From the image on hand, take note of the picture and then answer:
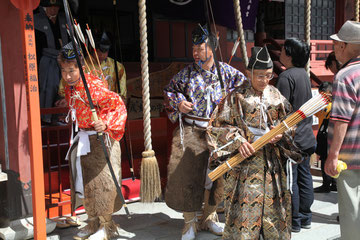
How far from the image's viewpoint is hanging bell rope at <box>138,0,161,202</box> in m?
3.40

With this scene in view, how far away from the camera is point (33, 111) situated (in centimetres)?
304

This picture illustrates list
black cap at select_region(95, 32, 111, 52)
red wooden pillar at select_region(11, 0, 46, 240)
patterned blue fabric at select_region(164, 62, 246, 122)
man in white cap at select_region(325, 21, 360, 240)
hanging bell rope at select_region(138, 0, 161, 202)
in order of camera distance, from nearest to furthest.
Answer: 1. man in white cap at select_region(325, 21, 360, 240)
2. red wooden pillar at select_region(11, 0, 46, 240)
3. hanging bell rope at select_region(138, 0, 161, 202)
4. patterned blue fabric at select_region(164, 62, 246, 122)
5. black cap at select_region(95, 32, 111, 52)

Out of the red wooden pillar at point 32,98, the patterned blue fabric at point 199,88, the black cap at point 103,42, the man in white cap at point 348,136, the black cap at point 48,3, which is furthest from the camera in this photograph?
the black cap at point 48,3

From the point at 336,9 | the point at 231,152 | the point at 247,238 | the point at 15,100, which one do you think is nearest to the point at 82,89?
the point at 15,100

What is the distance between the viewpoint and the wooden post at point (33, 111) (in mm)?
3008

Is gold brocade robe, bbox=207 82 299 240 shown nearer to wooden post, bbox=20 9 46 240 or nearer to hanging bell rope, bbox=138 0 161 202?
hanging bell rope, bbox=138 0 161 202

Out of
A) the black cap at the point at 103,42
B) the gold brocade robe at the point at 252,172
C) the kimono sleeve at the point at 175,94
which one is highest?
the black cap at the point at 103,42

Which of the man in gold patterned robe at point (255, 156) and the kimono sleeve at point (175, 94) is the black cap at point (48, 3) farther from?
the man in gold patterned robe at point (255, 156)

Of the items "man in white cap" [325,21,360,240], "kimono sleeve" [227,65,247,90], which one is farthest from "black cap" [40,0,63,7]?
"man in white cap" [325,21,360,240]

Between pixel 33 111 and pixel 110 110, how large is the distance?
725 millimetres

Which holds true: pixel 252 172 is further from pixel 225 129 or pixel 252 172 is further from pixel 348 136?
pixel 348 136

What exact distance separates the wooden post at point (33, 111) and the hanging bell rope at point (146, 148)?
908mm

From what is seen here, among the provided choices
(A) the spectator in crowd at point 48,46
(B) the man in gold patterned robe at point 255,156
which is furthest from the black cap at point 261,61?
(A) the spectator in crowd at point 48,46

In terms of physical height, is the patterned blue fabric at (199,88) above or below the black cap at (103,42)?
below
